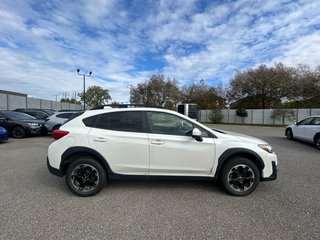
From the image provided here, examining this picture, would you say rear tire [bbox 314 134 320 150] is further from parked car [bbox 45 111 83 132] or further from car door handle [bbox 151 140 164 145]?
parked car [bbox 45 111 83 132]

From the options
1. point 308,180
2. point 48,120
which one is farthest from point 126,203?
point 48,120

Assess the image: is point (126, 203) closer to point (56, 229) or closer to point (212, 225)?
point (56, 229)

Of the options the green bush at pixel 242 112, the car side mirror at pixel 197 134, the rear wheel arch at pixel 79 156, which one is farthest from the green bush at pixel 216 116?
the rear wheel arch at pixel 79 156

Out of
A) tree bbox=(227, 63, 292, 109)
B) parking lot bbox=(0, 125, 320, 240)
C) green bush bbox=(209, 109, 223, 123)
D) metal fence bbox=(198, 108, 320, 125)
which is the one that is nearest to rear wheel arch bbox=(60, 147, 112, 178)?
parking lot bbox=(0, 125, 320, 240)

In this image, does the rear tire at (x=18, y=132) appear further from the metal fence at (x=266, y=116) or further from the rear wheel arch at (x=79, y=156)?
the metal fence at (x=266, y=116)

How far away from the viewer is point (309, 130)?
9.66 metres

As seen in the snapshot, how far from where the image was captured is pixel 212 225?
2.85 metres

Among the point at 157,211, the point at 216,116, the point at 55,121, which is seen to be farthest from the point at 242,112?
the point at 157,211

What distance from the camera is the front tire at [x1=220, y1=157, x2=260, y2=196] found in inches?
150

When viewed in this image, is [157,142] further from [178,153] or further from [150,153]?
[178,153]

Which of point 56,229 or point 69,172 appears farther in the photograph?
point 69,172

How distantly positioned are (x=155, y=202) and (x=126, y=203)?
1.64 ft

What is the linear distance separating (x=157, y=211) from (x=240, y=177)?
1.74 meters

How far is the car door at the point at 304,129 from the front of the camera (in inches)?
382
